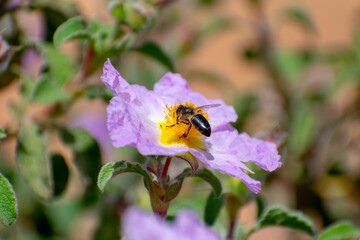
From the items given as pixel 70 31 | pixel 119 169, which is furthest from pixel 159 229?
pixel 70 31

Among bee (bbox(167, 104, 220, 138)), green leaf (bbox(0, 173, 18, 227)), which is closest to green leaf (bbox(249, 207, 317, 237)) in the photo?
bee (bbox(167, 104, 220, 138))

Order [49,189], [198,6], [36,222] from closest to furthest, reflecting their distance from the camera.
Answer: [49,189] → [36,222] → [198,6]

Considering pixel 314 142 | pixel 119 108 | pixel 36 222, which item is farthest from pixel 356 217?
pixel 119 108

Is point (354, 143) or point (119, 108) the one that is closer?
point (119, 108)

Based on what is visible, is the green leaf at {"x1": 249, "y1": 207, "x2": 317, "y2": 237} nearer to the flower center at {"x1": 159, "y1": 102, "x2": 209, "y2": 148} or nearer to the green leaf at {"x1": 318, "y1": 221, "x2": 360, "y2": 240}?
the green leaf at {"x1": 318, "y1": 221, "x2": 360, "y2": 240}

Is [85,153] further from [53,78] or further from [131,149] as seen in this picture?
[131,149]

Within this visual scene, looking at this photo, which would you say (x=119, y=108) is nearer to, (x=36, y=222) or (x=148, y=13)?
(x=148, y=13)
